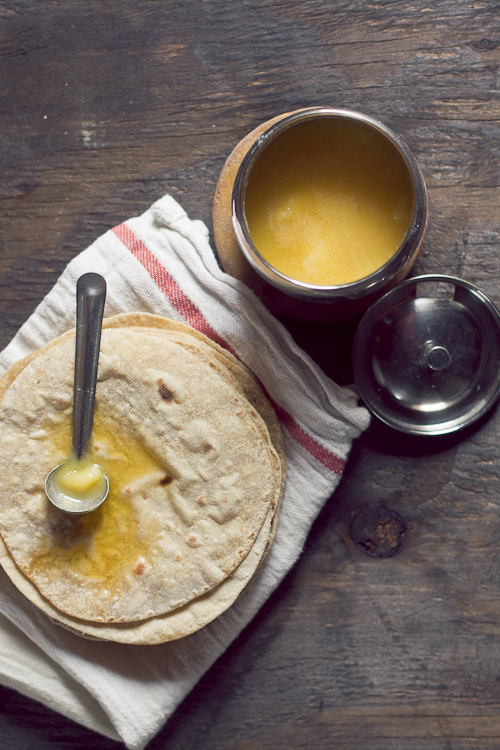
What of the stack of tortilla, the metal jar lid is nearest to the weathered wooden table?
the metal jar lid

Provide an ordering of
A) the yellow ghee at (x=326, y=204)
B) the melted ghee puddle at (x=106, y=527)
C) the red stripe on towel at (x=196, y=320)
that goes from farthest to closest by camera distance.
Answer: the red stripe on towel at (x=196, y=320) → the melted ghee puddle at (x=106, y=527) → the yellow ghee at (x=326, y=204)

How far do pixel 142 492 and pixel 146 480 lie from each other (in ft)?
0.08

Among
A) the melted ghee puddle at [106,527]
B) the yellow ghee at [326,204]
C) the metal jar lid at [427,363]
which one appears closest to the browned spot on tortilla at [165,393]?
the melted ghee puddle at [106,527]

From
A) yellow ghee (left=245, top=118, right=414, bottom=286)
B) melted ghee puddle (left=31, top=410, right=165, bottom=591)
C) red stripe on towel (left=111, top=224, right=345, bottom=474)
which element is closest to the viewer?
yellow ghee (left=245, top=118, right=414, bottom=286)

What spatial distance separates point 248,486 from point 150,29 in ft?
3.31

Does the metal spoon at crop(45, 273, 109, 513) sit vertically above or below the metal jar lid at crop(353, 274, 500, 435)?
above

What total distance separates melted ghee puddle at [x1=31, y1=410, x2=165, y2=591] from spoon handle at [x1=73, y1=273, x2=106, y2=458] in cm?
6

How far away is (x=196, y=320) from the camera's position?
4.05 feet

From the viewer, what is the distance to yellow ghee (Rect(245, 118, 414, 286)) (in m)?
1.02

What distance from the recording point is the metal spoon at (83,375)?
1065 millimetres

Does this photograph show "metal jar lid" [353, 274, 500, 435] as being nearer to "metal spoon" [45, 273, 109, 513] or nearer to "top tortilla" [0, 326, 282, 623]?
"top tortilla" [0, 326, 282, 623]

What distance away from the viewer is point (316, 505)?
126cm

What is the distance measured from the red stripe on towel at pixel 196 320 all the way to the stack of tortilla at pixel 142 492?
90 millimetres

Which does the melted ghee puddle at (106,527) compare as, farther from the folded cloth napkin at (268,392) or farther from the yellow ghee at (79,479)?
the folded cloth napkin at (268,392)
